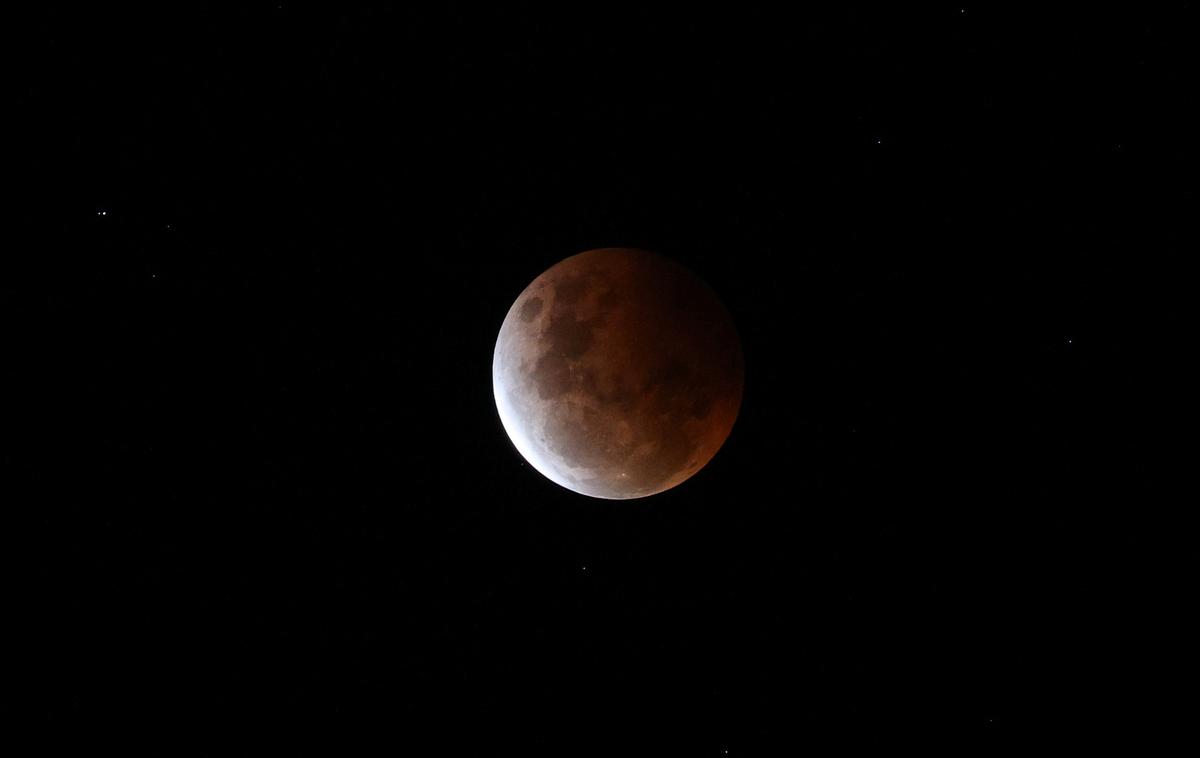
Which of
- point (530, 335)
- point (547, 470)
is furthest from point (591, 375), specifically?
point (547, 470)

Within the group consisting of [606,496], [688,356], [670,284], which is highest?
[670,284]

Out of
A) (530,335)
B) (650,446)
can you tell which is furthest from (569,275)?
(650,446)

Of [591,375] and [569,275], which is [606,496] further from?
[569,275]

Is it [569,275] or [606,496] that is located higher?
[569,275]

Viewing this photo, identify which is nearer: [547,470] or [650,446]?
[650,446]

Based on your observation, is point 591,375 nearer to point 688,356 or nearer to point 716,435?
point 688,356

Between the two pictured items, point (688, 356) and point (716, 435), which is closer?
point (688, 356)
